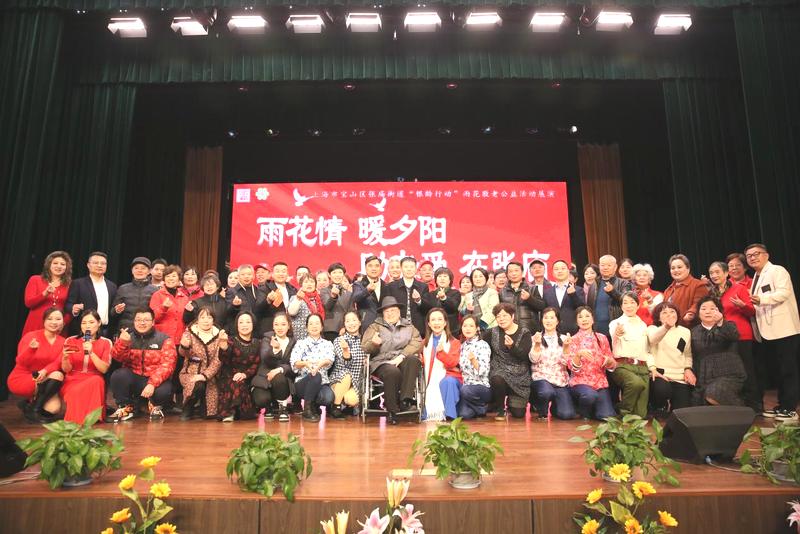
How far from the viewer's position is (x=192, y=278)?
489 cm

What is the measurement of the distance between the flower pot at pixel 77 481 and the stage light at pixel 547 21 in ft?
17.9

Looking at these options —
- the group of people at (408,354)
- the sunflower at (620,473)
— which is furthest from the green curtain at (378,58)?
the sunflower at (620,473)

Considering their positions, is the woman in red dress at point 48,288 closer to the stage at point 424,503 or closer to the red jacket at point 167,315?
the red jacket at point 167,315

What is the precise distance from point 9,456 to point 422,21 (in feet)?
16.5

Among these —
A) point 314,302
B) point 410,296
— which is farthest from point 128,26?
point 410,296

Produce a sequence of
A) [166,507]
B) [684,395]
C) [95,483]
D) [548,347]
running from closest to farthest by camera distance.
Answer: [166,507]
[95,483]
[684,395]
[548,347]

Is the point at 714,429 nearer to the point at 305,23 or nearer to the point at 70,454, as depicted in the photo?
the point at 70,454

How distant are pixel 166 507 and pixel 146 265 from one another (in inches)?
122

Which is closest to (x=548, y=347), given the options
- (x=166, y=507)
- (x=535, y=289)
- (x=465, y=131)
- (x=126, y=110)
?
(x=535, y=289)

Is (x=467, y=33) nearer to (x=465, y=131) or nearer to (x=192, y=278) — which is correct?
(x=465, y=131)

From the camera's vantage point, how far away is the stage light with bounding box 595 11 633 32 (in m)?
5.43

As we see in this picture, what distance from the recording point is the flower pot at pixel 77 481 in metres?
2.35

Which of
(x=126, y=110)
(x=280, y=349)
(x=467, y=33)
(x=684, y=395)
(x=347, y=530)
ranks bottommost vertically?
(x=347, y=530)

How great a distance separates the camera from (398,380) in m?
4.09
